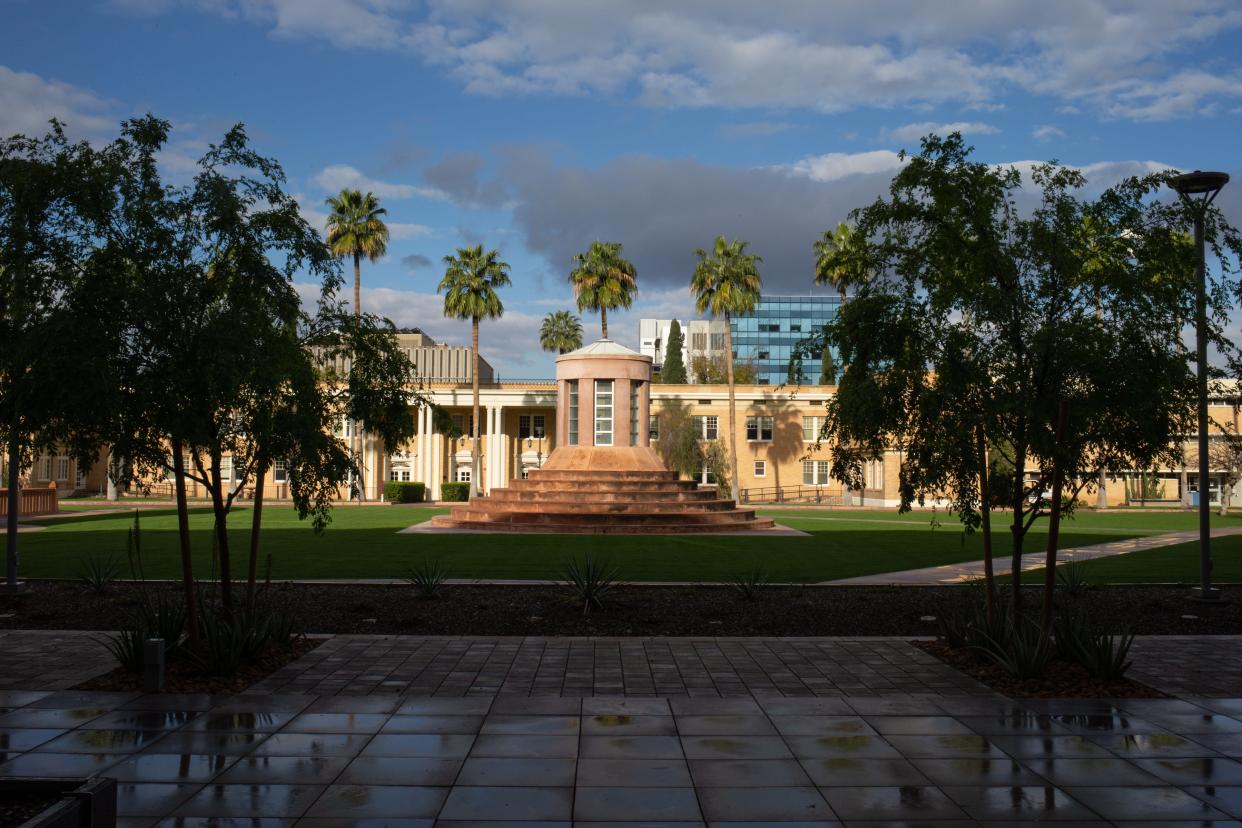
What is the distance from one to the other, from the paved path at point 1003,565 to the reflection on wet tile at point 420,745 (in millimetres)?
11402

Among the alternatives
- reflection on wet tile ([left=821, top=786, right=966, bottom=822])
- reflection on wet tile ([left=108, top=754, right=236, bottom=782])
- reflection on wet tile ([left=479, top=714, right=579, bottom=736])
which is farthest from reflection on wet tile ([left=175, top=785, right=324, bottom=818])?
reflection on wet tile ([left=821, top=786, right=966, bottom=822])

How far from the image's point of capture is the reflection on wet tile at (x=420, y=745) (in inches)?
282

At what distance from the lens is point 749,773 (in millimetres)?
6738

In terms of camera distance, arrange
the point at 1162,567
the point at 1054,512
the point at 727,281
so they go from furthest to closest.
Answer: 1. the point at 727,281
2. the point at 1162,567
3. the point at 1054,512

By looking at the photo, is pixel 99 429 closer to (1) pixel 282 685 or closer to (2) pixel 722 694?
(1) pixel 282 685

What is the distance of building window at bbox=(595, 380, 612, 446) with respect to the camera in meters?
36.5

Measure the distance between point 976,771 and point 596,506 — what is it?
27.0 metres

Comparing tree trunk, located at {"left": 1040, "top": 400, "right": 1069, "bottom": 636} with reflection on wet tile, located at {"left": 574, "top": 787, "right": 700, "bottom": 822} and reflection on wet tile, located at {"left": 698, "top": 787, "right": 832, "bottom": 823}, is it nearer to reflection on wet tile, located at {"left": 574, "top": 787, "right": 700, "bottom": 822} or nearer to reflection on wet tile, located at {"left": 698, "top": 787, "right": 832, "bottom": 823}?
reflection on wet tile, located at {"left": 698, "top": 787, "right": 832, "bottom": 823}

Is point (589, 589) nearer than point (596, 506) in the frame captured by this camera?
Yes

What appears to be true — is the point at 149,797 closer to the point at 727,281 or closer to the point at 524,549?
the point at 524,549

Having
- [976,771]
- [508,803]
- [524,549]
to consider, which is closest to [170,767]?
[508,803]

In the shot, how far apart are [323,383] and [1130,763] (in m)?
9.28

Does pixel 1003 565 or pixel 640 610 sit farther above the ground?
pixel 640 610

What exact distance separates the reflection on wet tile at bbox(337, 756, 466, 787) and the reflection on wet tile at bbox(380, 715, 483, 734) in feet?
2.30
